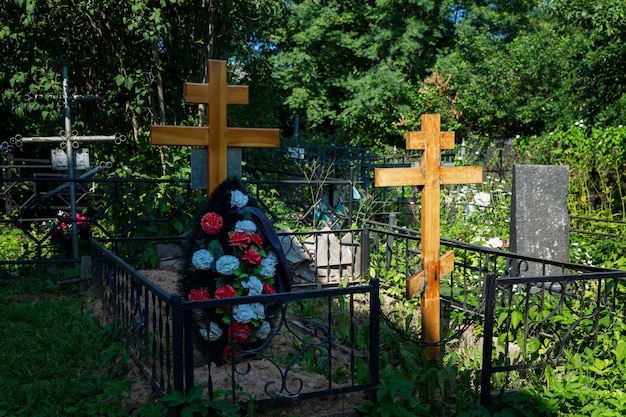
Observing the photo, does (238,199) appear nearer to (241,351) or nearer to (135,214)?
(241,351)

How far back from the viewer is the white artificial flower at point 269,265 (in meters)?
4.22

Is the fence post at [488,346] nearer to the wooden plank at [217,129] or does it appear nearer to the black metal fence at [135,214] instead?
the wooden plank at [217,129]

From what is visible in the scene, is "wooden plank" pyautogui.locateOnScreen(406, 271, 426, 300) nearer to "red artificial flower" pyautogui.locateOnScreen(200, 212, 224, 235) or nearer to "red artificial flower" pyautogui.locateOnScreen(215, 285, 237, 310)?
"red artificial flower" pyautogui.locateOnScreen(215, 285, 237, 310)

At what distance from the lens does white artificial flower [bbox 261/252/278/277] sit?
13.8ft

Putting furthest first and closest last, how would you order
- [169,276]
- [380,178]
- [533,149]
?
[533,149]
[169,276]
[380,178]

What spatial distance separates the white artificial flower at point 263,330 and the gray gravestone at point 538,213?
11.5 feet

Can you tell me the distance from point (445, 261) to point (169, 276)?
3.05 metres

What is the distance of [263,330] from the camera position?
14.0 ft

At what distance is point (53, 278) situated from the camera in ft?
21.9

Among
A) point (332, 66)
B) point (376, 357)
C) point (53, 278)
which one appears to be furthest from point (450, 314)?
point (332, 66)

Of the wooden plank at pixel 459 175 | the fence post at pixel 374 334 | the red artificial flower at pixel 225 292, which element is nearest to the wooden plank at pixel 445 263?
the wooden plank at pixel 459 175

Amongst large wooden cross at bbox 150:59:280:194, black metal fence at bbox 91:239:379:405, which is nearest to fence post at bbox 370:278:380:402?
black metal fence at bbox 91:239:379:405

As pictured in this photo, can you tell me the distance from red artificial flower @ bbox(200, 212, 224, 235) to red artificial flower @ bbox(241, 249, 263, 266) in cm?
26

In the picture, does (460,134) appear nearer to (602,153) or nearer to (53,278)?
(602,153)
